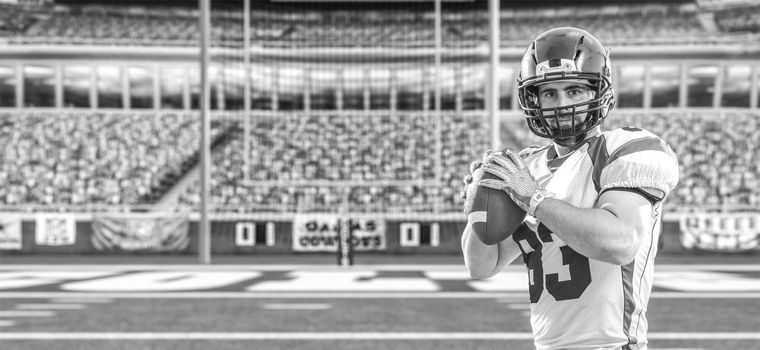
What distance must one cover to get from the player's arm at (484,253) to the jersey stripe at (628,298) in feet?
1.16

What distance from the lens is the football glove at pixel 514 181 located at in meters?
1.95

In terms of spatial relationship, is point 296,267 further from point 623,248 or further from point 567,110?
point 623,248

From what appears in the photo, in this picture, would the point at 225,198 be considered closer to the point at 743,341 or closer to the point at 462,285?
the point at 462,285

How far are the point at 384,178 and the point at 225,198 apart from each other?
486cm

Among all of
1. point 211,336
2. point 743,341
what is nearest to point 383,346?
point 211,336

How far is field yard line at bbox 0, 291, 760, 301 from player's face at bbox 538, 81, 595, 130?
8.07 m

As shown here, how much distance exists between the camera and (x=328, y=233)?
17.0 metres

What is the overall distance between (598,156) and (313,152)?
22.8 m

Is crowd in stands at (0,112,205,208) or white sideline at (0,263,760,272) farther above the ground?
crowd in stands at (0,112,205,208)

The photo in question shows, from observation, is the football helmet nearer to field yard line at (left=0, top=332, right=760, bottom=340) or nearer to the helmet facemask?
the helmet facemask

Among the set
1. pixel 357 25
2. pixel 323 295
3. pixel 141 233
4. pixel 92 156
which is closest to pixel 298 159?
pixel 92 156

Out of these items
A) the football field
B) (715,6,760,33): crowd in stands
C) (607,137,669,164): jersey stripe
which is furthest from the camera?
(715,6,760,33): crowd in stands

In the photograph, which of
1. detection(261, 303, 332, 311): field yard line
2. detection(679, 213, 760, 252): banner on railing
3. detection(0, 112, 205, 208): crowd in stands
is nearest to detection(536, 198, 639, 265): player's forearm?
detection(261, 303, 332, 311): field yard line

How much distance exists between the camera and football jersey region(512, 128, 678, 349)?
2018 mm
